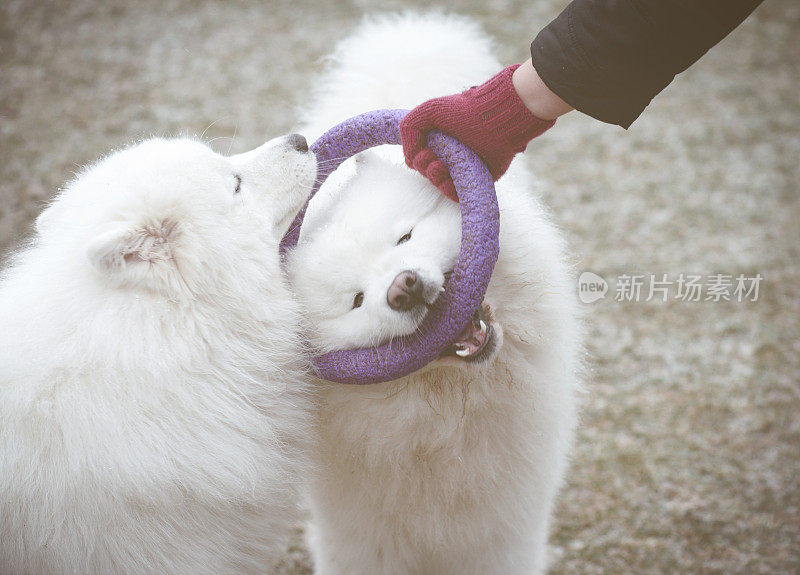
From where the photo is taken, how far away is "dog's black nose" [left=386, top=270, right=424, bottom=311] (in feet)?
5.71

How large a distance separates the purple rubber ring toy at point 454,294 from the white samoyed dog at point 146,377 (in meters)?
0.22

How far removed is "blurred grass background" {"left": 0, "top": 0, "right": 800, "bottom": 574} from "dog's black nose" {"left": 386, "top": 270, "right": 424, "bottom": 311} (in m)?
2.16

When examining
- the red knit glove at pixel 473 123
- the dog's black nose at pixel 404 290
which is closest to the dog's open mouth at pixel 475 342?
the dog's black nose at pixel 404 290

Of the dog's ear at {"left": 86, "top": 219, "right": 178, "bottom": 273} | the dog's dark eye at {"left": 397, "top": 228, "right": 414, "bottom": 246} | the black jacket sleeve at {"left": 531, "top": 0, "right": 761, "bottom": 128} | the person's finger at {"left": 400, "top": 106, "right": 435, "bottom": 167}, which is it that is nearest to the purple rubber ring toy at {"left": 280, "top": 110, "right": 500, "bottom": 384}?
the person's finger at {"left": 400, "top": 106, "right": 435, "bottom": 167}

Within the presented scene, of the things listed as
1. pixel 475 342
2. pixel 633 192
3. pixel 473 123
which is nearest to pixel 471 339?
pixel 475 342

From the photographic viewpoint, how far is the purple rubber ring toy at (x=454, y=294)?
1798mm

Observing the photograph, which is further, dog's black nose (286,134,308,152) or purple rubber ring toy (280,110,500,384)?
dog's black nose (286,134,308,152)

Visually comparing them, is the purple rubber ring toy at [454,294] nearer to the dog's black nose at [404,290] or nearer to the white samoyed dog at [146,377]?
the dog's black nose at [404,290]

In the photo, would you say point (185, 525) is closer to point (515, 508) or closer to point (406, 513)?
point (406, 513)

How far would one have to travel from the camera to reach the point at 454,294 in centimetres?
181

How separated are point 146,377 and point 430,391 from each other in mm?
846

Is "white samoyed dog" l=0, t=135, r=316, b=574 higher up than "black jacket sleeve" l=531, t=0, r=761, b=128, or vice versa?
"black jacket sleeve" l=531, t=0, r=761, b=128

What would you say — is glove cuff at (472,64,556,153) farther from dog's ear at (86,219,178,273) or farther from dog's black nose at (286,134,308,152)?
dog's ear at (86,219,178,273)

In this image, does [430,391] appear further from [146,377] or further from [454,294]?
[146,377]
